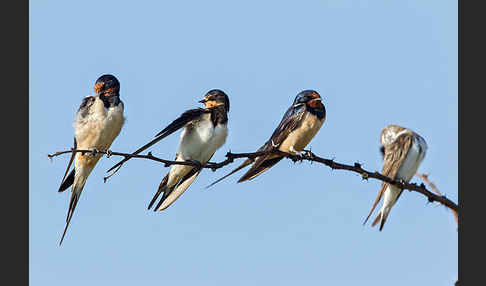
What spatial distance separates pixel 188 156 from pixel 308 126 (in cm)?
96

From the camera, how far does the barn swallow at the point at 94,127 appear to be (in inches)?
210

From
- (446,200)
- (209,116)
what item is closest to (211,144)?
(209,116)

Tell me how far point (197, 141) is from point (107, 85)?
2.73ft

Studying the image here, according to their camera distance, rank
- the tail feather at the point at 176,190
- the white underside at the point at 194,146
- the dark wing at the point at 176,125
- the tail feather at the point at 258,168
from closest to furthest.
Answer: the dark wing at the point at 176,125
the tail feather at the point at 258,168
the white underside at the point at 194,146
the tail feather at the point at 176,190

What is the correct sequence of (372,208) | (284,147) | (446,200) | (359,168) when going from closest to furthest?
(446,200) → (359,168) → (372,208) → (284,147)

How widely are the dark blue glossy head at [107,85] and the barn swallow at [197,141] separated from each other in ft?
2.06

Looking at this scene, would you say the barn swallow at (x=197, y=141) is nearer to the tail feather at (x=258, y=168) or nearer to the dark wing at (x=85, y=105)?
the tail feather at (x=258, y=168)

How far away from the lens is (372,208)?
4.65 meters

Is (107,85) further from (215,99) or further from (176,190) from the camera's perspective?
(176,190)

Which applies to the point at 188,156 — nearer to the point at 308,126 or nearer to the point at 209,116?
the point at 209,116

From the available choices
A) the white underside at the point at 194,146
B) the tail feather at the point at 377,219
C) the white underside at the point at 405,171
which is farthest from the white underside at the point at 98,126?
the white underside at the point at 405,171

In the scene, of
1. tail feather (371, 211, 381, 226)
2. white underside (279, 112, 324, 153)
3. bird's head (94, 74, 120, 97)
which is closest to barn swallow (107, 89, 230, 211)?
white underside (279, 112, 324, 153)

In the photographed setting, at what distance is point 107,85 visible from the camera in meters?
5.50

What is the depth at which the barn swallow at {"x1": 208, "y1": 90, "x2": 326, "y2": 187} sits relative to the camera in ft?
17.4
